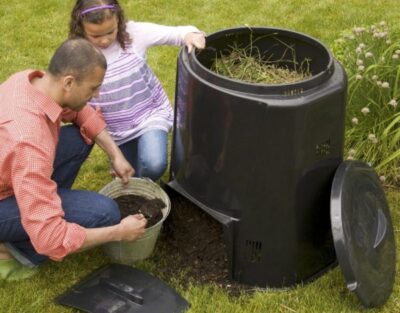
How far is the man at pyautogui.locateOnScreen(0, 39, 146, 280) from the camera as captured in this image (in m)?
2.27

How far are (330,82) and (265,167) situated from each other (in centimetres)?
43

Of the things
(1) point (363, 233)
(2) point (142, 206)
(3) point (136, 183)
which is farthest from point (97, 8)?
(1) point (363, 233)

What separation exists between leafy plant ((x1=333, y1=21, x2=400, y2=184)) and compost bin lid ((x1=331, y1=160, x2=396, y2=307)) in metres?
0.64

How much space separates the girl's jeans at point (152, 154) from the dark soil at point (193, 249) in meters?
0.22

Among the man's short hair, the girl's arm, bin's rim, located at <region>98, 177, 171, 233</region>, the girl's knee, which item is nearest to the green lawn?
bin's rim, located at <region>98, 177, 171, 233</region>

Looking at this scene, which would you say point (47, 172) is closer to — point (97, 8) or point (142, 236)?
point (142, 236)


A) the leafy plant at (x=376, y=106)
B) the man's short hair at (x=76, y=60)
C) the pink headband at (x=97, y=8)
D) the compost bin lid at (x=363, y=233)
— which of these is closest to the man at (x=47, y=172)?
the man's short hair at (x=76, y=60)

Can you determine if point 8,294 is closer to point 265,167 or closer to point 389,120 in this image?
point 265,167

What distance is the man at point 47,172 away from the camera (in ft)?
7.45

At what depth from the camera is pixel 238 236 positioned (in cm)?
268

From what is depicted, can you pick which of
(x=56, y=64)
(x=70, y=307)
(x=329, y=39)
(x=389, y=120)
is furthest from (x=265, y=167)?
(x=329, y=39)

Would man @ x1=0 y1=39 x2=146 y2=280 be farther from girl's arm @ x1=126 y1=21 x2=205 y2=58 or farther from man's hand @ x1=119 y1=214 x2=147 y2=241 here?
girl's arm @ x1=126 y1=21 x2=205 y2=58

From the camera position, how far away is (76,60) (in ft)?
7.77

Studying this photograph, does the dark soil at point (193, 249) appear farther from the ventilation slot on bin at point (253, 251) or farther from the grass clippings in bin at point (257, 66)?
the grass clippings in bin at point (257, 66)
